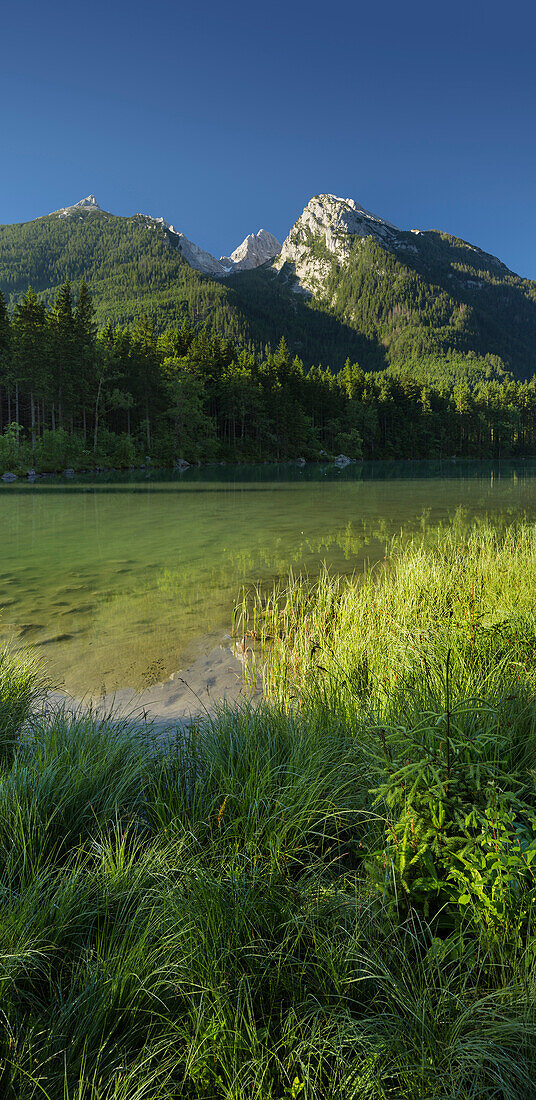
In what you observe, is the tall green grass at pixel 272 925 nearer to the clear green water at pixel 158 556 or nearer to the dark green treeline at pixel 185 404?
the clear green water at pixel 158 556

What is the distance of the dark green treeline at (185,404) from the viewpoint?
5128 centimetres

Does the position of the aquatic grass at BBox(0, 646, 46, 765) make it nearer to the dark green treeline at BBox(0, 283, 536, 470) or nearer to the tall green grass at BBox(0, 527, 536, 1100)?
the tall green grass at BBox(0, 527, 536, 1100)

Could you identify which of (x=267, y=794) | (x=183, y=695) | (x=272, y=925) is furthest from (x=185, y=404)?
(x=272, y=925)

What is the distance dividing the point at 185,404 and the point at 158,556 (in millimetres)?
55361

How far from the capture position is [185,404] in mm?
65750

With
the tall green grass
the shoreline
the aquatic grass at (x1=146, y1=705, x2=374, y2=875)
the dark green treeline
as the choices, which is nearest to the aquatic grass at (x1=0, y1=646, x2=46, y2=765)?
the shoreline

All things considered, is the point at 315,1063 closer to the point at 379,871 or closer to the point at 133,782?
the point at 379,871

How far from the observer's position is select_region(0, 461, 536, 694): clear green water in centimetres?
766

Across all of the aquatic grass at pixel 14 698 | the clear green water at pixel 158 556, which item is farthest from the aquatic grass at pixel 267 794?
the clear green water at pixel 158 556

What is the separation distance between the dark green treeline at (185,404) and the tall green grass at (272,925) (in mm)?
50664

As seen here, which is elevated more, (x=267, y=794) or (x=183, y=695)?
(x=267, y=794)

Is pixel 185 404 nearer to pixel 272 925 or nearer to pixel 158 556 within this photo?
pixel 158 556

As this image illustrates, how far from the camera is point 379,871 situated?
2.14m

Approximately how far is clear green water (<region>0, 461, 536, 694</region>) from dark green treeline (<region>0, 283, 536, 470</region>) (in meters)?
25.8
